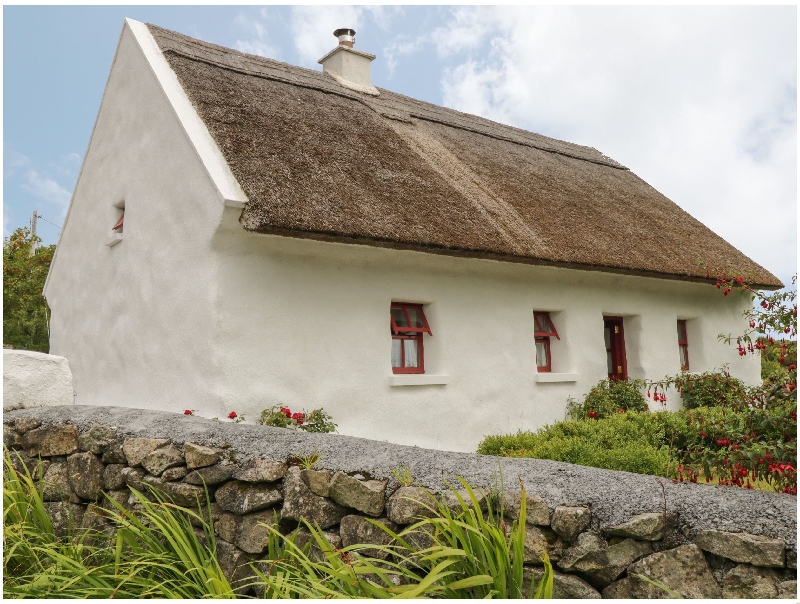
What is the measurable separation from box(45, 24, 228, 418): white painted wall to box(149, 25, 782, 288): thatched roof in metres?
0.63

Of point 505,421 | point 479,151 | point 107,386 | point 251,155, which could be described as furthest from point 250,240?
point 479,151

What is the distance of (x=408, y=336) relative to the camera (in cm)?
887

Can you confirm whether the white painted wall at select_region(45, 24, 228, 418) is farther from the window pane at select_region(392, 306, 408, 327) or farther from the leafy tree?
the leafy tree

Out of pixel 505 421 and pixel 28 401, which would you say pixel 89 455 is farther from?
pixel 505 421

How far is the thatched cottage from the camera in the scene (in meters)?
7.50

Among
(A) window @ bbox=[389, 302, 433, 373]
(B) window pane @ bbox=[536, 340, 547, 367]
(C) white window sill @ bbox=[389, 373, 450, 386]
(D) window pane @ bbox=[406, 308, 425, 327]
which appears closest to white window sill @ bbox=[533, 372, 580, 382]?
(B) window pane @ bbox=[536, 340, 547, 367]

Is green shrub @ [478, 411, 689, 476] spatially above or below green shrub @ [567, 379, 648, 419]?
below

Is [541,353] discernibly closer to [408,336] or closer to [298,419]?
Result: [408,336]

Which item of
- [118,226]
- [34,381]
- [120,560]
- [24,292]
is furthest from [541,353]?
[24,292]

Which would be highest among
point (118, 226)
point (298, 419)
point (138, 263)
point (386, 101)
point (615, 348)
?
point (386, 101)

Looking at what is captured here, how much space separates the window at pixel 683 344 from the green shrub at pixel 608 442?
3.46 m

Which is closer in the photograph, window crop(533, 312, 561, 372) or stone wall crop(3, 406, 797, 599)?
stone wall crop(3, 406, 797, 599)

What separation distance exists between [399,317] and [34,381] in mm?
4196

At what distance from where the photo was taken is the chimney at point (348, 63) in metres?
13.5
